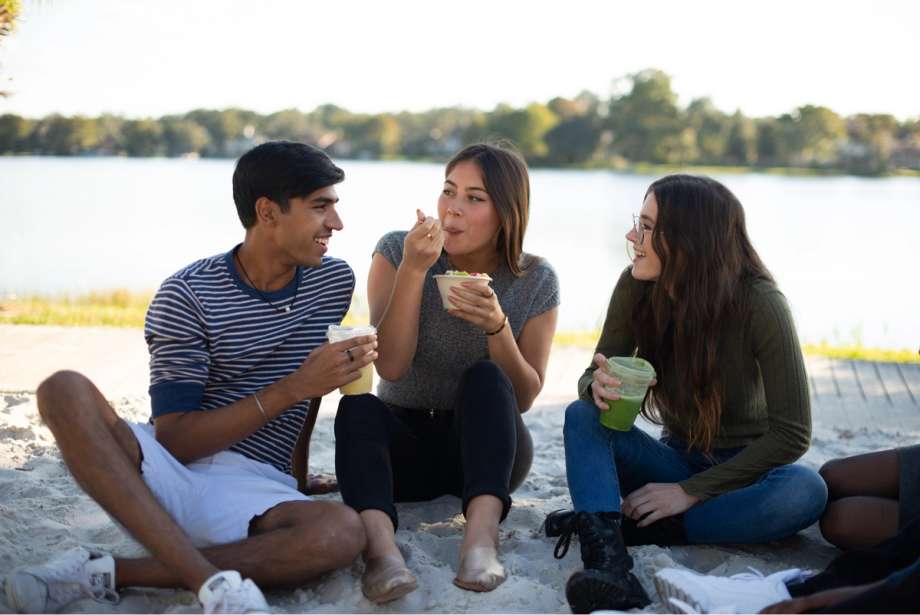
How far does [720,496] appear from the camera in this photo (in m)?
2.96

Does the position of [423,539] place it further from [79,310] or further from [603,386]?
[79,310]

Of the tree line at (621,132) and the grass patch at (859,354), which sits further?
the tree line at (621,132)

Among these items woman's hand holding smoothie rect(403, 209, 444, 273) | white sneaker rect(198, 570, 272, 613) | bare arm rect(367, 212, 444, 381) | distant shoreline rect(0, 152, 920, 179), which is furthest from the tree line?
white sneaker rect(198, 570, 272, 613)

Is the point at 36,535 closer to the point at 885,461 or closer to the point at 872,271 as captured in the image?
the point at 885,461

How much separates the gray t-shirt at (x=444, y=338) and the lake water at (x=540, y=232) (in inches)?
207

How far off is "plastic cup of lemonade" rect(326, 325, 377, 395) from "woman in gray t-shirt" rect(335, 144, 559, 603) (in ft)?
0.12

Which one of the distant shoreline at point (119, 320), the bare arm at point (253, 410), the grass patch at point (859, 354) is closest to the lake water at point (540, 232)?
the distant shoreline at point (119, 320)

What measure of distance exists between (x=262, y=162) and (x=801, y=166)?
51.7 meters

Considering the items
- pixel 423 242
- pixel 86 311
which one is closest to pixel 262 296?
pixel 423 242

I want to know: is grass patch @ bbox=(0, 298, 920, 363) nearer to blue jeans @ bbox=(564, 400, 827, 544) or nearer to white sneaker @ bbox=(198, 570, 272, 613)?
blue jeans @ bbox=(564, 400, 827, 544)

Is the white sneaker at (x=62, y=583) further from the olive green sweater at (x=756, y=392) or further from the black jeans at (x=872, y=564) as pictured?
the black jeans at (x=872, y=564)

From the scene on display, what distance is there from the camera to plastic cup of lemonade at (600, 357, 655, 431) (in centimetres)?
282

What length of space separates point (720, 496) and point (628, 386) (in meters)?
0.49

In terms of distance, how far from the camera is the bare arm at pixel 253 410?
2.68 meters
